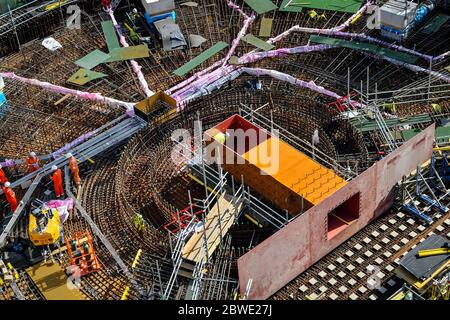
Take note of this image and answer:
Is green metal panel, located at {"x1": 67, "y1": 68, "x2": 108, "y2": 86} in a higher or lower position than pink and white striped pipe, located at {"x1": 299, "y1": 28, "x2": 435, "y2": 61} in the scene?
lower

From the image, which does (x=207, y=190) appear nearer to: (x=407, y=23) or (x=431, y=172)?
(x=431, y=172)

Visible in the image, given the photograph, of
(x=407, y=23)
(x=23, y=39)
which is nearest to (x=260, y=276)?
(x=407, y=23)

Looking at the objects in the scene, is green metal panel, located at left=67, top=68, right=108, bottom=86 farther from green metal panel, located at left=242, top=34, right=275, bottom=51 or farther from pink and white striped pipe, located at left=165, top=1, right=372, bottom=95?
green metal panel, located at left=242, top=34, right=275, bottom=51

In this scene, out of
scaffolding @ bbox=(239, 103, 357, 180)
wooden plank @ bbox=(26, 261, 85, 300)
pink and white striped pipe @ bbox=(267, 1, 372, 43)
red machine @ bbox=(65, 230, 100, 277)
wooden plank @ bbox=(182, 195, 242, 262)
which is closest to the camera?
wooden plank @ bbox=(26, 261, 85, 300)

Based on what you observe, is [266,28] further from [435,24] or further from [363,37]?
[435,24]

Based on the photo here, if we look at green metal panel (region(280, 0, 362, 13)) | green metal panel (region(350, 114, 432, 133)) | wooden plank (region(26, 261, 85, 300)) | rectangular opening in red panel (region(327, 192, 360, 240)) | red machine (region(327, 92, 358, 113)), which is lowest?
wooden plank (region(26, 261, 85, 300))

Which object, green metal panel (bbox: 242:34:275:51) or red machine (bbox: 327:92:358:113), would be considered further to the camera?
green metal panel (bbox: 242:34:275:51)

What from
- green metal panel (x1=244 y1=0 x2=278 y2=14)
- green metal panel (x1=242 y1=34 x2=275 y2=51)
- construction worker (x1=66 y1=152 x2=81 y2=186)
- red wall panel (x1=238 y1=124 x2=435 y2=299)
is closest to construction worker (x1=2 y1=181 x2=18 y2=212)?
construction worker (x1=66 y1=152 x2=81 y2=186)
